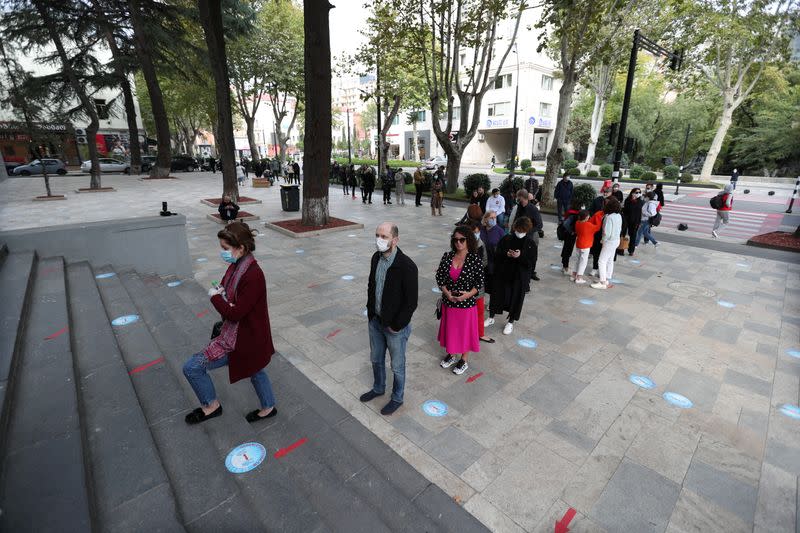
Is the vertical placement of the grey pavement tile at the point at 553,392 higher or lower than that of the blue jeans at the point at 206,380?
lower

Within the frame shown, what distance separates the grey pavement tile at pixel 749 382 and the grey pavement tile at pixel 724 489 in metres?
1.76

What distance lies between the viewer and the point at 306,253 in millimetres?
9773

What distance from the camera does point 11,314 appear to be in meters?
4.03

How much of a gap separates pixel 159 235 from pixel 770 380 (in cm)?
971

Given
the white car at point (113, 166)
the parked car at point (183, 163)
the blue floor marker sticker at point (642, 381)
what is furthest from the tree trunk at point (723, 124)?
the white car at point (113, 166)

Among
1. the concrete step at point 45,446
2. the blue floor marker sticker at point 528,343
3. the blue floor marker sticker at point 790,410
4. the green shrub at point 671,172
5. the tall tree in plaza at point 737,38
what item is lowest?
the blue floor marker sticker at point 790,410

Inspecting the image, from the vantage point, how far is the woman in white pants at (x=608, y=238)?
7090 mm

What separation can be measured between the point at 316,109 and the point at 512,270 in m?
8.07

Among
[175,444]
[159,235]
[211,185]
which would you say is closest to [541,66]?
[211,185]

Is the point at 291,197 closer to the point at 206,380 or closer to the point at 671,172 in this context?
the point at 206,380

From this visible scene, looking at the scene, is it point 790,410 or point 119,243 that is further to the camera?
point 119,243

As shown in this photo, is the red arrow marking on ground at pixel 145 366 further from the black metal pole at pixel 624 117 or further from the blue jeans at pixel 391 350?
the black metal pole at pixel 624 117

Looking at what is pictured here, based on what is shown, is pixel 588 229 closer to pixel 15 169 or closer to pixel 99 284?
pixel 99 284

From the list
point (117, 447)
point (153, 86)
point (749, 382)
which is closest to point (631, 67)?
point (749, 382)
